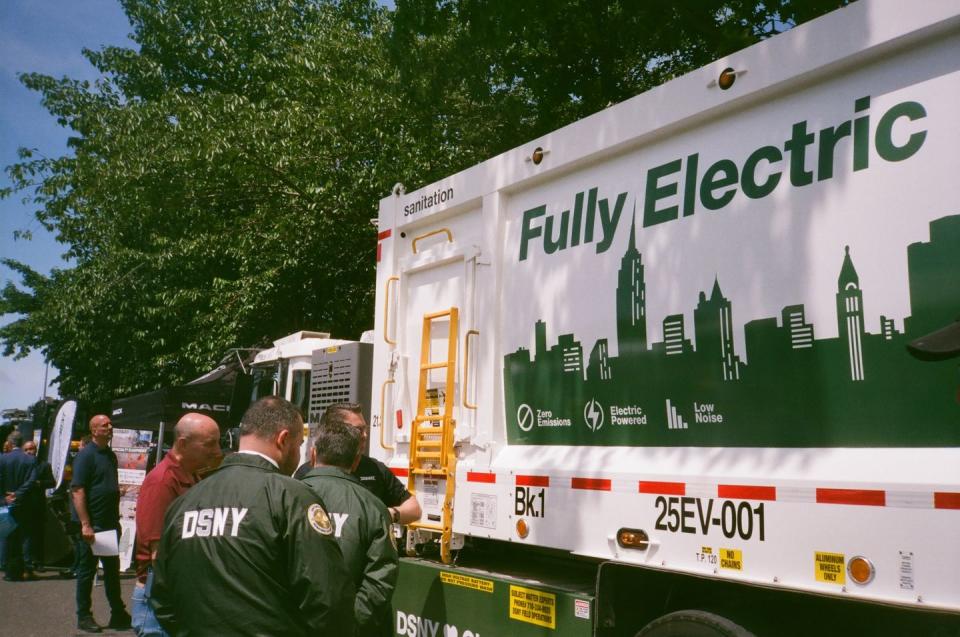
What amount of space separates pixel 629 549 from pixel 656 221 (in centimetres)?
147

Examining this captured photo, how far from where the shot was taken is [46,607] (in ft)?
32.2

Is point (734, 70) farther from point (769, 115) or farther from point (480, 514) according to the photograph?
point (480, 514)

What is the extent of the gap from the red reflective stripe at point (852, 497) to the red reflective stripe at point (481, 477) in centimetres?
195

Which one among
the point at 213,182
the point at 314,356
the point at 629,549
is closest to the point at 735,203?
the point at 629,549

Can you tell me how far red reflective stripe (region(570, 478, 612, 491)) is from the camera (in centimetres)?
386

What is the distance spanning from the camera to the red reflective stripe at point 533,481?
13.8 feet

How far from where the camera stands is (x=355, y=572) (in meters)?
3.80

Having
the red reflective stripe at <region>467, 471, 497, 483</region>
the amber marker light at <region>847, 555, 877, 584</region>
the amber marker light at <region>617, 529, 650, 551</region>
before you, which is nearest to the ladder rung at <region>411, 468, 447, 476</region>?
the red reflective stripe at <region>467, 471, 497, 483</region>

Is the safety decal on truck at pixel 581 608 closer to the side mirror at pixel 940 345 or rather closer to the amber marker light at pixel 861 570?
the amber marker light at pixel 861 570

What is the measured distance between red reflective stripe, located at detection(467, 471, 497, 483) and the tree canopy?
5710mm

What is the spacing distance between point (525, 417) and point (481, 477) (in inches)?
16.7

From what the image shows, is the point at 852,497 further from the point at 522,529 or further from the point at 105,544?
the point at 105,544

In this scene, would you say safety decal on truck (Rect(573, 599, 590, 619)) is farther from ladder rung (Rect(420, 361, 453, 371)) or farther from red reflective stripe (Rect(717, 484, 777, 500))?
ladder rung (Rect(420, 361, 453, 371))

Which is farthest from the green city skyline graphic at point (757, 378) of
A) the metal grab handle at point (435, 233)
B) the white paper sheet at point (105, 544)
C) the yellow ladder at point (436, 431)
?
the white paper sheet at point (105, 544)
